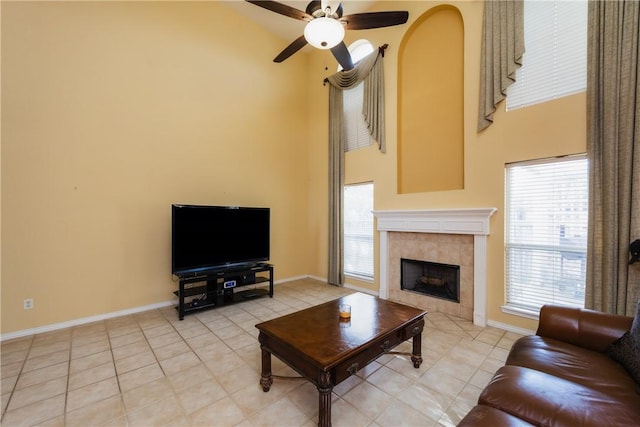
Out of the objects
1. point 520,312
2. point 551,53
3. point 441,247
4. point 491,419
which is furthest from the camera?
point 441,247

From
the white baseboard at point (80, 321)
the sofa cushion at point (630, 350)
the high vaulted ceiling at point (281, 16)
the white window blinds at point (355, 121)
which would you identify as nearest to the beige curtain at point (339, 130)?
the white window blinds at point (355, 121)

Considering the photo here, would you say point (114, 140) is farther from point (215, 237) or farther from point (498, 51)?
point (498, 51)

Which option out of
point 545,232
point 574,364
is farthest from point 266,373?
point 545,232

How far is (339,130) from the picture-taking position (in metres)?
4.82

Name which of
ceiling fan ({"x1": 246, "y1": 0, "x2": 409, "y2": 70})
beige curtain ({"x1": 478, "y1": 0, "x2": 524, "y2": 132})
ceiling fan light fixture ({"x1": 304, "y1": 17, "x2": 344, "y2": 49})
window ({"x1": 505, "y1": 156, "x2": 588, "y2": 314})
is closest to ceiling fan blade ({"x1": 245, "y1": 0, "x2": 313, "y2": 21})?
ceiling fan ({"x1": 246, "y1": 0, "x2": 409, "y2": 70})

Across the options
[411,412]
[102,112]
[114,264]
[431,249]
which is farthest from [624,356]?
[102,112]

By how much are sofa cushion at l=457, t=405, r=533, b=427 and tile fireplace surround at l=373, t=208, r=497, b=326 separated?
2323mm

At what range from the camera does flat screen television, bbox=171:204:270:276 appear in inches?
137

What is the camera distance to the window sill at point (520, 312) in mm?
2814

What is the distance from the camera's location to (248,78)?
183 inches

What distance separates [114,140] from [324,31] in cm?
295

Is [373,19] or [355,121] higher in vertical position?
[373,19]

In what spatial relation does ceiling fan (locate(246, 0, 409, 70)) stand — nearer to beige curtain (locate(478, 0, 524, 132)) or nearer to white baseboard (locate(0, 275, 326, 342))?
beige curtain (locate(478, 0, 524, 132))

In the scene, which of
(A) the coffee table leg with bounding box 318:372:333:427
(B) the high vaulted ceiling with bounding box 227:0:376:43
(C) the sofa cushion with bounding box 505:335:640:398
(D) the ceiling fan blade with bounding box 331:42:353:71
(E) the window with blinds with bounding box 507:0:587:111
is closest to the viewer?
(C) the sofa cushion with bounding box 505:335:640:398
